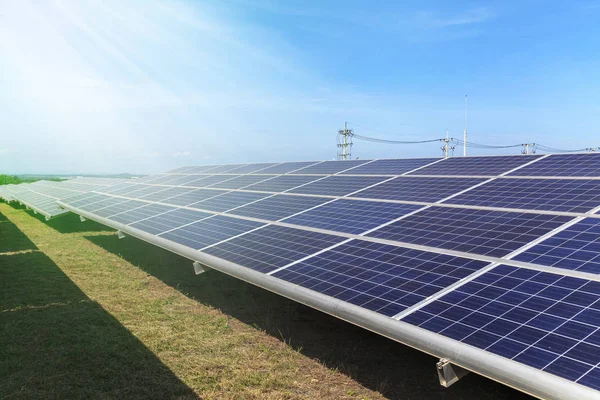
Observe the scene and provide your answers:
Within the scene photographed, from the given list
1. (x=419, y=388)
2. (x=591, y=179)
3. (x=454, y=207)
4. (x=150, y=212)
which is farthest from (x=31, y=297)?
(x=591, y=179)

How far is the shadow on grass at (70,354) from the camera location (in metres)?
Result: 8.43

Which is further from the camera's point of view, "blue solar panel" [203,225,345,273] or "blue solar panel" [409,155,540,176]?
"blue solar panel" [409,155,540,176]

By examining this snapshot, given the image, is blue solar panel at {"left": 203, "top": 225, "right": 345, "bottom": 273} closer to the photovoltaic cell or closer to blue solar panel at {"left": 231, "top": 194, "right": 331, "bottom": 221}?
blue solar panel at {"left": 231, "top": 194, "right": 331, "bottom": 221}

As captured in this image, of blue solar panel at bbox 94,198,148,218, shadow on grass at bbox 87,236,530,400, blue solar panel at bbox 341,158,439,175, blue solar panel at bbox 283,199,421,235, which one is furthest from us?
blue solar panel at bbox 94,198,148,218

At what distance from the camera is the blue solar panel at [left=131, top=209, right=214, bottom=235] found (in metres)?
16.2

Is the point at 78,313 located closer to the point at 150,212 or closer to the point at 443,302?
the point at 150,212

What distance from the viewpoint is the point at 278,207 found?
1581 cm

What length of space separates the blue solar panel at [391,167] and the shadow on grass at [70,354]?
12217 mm

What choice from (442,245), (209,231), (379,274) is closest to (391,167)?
(209,231)

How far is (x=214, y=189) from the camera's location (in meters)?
23.0

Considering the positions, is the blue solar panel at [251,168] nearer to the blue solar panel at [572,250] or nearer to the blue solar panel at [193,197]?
the blue solar panel at [193,197]

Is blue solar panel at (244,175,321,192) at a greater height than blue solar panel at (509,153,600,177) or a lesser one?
lesser

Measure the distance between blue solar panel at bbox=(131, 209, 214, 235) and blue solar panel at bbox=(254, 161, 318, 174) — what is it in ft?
27.3

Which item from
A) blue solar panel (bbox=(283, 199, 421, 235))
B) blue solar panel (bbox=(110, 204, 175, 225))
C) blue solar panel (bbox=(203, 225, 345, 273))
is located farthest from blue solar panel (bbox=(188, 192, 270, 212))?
blue solar panel (bbox=(203, 225, 345, 273))
